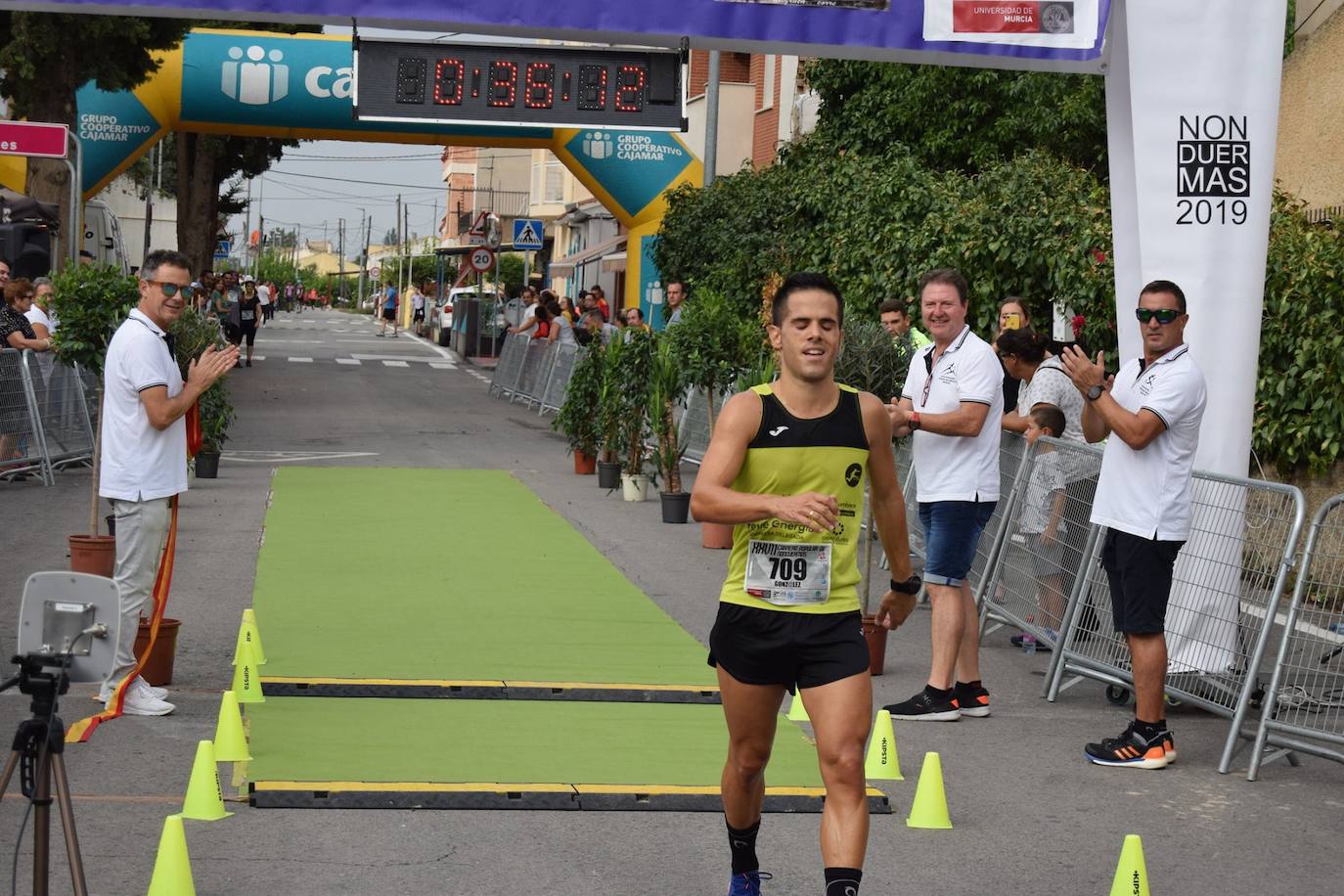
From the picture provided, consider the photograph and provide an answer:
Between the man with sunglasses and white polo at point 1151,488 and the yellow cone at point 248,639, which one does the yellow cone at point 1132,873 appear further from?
the yellow cone at point 248,639

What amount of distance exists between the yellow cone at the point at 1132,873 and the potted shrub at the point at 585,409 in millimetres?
12445

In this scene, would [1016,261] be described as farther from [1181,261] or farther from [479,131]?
[479,131]

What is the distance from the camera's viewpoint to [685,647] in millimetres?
9945

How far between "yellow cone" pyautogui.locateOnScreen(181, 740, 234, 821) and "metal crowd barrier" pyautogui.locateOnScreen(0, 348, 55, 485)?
1121 centimetres

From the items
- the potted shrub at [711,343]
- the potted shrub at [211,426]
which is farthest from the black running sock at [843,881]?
the potted shrub at [211,426]

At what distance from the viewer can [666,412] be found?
16141 mm

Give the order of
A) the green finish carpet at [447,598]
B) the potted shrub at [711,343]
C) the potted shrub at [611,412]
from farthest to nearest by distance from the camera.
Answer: the potted shrub at [611,412]
the potted shrub at [711,343]
the green finish carpet at [447,598]

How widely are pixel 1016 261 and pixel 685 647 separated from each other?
7225mm

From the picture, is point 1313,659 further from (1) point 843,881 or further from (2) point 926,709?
(1) point 843,881

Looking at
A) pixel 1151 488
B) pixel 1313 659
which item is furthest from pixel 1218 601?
pixel 1151 488

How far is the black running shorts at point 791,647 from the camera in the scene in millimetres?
4953

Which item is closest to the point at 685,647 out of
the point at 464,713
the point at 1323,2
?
the point at 464,713

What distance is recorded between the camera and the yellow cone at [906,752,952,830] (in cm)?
651

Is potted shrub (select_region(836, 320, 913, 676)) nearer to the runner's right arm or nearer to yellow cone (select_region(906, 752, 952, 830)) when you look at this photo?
yellow cone (select_region(906, 752, 952, 830))
